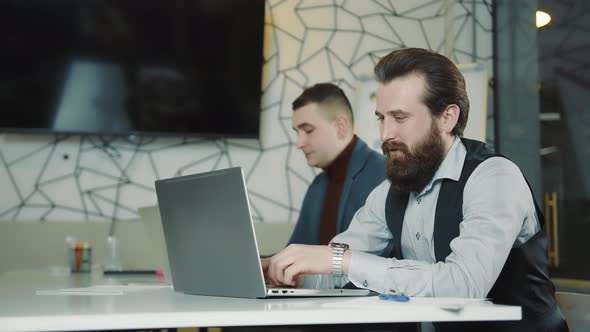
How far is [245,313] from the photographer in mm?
1010

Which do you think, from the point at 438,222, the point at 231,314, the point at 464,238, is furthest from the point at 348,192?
the point at 231,314

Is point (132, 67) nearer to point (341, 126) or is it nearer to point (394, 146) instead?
point (341, 126)

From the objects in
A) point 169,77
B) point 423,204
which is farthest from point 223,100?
point 423,204

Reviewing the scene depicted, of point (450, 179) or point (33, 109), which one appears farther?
point (33, 109)

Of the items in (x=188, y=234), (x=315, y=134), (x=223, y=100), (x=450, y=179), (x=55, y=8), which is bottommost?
(x=188, y=234)

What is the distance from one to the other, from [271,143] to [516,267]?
234 centimetres

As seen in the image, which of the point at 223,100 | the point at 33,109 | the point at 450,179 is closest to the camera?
the point at 450,179

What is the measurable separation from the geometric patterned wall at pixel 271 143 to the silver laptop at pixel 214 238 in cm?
207

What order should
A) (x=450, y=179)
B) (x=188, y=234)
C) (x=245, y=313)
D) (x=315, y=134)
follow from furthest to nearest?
(x=315, y=134) < (x=450, y=179) < (x=188, y=234) < (x=245, y=313)

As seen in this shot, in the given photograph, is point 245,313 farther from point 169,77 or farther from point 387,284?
point 169,77

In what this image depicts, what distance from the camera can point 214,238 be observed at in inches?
52.5

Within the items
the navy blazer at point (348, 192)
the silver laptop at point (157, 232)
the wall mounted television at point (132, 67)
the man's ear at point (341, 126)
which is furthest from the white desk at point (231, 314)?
the wall mounted television at point (132, 67)

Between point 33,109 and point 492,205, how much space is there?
262 centimetres

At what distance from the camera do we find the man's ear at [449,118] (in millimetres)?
1653
